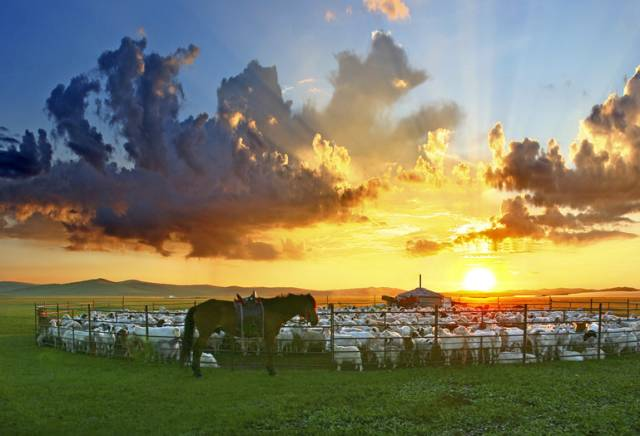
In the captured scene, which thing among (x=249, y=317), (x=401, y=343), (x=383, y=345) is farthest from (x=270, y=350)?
(x=401, y=343)

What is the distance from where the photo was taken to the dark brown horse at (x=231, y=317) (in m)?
17.1

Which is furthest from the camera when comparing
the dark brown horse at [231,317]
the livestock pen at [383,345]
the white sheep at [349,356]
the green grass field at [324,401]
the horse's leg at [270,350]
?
the livestock pen at [383,345]

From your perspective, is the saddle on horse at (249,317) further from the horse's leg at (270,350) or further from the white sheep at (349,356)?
the white sheep at (349,356)

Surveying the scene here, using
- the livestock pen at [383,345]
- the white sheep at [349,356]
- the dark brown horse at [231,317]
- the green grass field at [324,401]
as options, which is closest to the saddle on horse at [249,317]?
the dark brown horse at [231,317]

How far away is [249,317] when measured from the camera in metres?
17.3

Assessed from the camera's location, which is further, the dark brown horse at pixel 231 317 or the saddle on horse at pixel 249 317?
the saddle on horse at pixel 249 317

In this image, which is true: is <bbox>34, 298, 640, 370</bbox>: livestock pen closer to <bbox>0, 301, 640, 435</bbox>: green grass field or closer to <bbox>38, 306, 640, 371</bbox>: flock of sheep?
<bbox>38, 306, 640, 371</bbox>: flock of sheep

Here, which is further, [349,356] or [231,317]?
[349,356]

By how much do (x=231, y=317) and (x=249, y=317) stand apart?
60 cm

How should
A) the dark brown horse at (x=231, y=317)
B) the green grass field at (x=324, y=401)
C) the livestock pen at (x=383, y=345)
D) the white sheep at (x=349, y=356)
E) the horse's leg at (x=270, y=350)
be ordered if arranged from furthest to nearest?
1. the livestock pen at (x=383, y=345)
2. the white sheep at (x=349, y=356)
3. the dark brown horse at (x=231, y=317)
4. the horse's leg at (x=270, y=350)
5. the green grass field at (x=324, y=401)

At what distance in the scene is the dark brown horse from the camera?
17.1 meters

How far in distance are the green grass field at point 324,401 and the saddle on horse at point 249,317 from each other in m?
1.32

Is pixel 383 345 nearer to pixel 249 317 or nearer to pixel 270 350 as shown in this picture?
pixel 270 350

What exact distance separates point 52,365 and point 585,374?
60.1 feet
